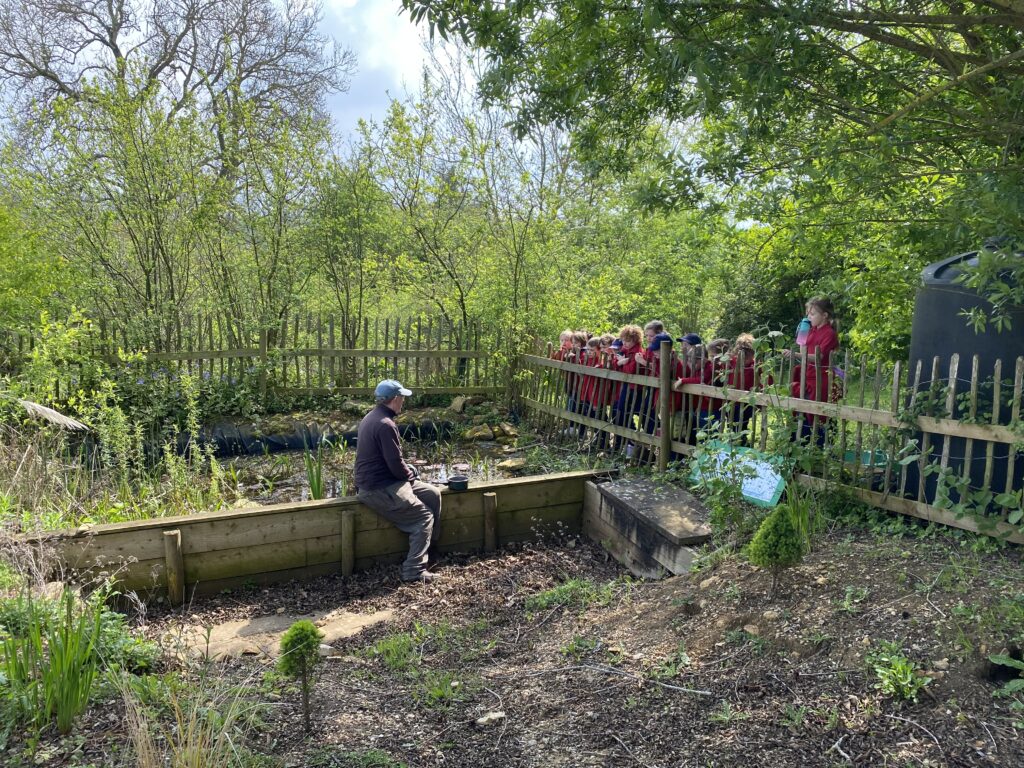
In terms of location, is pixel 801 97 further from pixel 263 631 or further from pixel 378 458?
pixel 263 631

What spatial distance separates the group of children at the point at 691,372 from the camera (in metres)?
5.02

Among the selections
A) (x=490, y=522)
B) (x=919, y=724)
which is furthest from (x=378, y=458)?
(x=919, y=724)

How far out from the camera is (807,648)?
10.1 ft

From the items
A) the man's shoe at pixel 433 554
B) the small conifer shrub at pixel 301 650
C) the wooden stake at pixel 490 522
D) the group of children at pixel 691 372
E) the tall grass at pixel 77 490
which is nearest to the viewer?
the small conifer shrub at pixel 301 650

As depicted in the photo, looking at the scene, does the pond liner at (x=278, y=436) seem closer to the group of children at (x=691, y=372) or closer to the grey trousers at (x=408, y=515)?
the group of children at (x=691, y=372)

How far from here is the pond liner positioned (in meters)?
9.18

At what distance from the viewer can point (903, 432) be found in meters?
4.14

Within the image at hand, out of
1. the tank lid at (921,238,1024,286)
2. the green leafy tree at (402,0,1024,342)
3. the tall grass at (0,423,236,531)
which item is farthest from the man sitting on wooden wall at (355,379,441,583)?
the tank lid at (921,238,1024,286)

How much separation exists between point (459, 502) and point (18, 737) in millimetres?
3548

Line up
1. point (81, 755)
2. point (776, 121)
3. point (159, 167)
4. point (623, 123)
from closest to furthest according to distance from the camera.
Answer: point (81, 755) → point (776, 121) → point (623, 123) → point (159, 167)

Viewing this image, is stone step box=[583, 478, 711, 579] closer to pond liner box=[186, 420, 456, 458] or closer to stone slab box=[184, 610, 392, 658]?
stone slab box=[184, 610, 392, 658]

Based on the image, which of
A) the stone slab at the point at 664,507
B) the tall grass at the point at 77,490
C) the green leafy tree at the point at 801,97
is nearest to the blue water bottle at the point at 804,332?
the green leafy tree at the point at 801,97

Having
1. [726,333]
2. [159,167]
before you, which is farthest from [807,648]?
[726,333]

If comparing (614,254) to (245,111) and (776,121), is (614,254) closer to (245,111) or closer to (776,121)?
(245,111)
